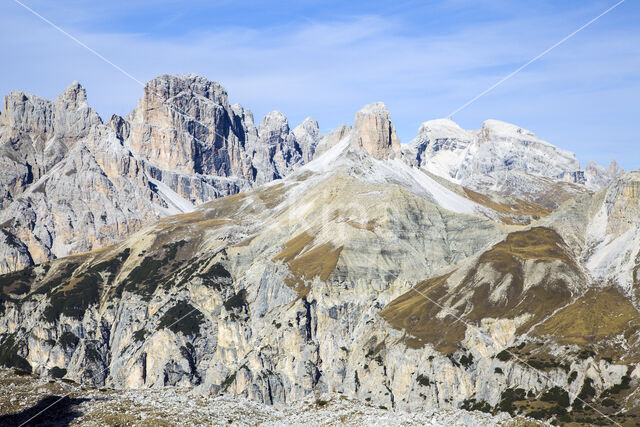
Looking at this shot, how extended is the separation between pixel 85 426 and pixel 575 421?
142 metres

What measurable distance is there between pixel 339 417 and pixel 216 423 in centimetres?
1439

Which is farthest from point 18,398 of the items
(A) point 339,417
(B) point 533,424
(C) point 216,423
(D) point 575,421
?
(D) point 575,421

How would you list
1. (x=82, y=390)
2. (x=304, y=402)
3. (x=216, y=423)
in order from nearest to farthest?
(x=216, y=423)
(x=82, y=390)
(x=304, y=402)

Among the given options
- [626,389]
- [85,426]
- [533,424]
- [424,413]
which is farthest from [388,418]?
[626,389]

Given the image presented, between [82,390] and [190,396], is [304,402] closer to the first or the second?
[190,396]

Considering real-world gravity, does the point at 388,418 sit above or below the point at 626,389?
above

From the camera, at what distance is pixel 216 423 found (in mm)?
77250

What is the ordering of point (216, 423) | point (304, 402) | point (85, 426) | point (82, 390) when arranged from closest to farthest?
point (85, 426)
point (216, 423)
point (82, 390)
point (304, 402)

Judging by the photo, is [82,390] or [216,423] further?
[82,390]

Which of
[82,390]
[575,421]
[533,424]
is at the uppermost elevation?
[82,390]

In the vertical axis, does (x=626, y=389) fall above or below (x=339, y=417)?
below

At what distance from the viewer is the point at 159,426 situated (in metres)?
72.8

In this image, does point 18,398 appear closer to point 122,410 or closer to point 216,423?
point 122,410

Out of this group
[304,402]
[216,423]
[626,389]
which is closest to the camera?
[216,423]
